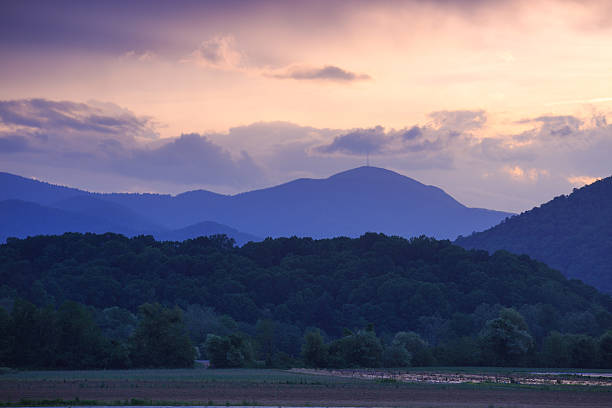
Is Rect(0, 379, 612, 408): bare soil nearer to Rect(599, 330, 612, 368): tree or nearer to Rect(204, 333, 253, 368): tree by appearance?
Rect(204, 333, 253, 368): tree

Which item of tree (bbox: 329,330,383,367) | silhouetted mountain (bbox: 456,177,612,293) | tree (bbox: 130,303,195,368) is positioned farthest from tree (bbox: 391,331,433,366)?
silhouetted mountain (bbox: 456,177,612,293)

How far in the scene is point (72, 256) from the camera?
124 metres

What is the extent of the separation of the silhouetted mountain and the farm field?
389 ft

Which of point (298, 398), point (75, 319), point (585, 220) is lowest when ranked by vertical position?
point (298, 398)

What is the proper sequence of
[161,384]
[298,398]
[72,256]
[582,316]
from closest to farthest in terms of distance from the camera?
[298,398] < [161,384] < [582,316] < [72,256]

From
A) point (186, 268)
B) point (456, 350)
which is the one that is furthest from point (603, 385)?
point (186, 268)

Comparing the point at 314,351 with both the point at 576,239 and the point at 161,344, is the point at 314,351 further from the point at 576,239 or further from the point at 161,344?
the point at 576,239

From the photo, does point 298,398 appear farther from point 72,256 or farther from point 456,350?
point 72,256

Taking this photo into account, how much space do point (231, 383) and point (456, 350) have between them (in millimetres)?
30579

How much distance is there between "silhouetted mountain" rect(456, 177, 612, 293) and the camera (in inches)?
6348

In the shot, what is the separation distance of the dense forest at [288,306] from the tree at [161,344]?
0.28 ft

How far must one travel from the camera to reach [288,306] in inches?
4183

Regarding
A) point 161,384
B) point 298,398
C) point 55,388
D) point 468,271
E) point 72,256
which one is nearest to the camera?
point 298,398

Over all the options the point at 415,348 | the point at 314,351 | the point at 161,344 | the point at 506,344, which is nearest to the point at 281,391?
the point at 314,351
